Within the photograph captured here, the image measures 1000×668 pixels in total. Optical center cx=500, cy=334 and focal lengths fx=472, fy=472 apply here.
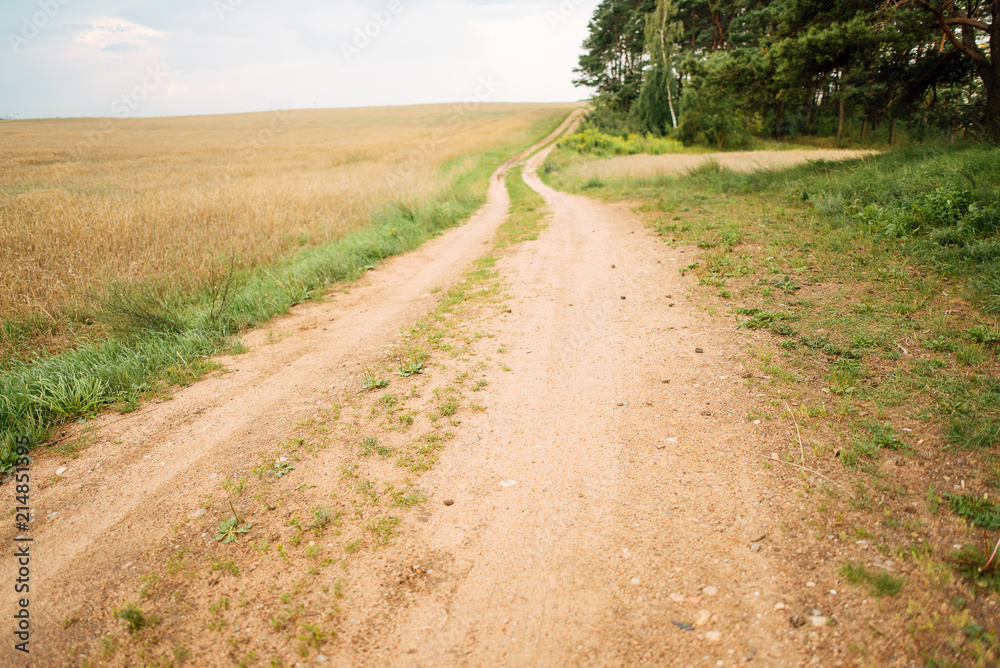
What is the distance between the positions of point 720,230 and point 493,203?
35.5ft

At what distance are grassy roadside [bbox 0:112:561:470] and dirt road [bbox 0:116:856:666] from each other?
0.53 metres

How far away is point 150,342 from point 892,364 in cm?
820

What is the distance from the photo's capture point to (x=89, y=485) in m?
3.73

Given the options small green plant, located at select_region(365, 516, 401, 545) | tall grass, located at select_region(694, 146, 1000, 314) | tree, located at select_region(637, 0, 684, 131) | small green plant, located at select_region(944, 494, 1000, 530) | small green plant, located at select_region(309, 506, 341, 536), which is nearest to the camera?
small green plant, located at select_region(944, 494, 1000, 530)

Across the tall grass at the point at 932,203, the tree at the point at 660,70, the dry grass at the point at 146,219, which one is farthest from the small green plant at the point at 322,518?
the tree at the point at 660,70

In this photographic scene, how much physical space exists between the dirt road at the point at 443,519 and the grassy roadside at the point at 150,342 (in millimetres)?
535

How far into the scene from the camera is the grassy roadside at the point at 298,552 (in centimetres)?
247

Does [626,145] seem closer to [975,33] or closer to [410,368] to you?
[975,33]

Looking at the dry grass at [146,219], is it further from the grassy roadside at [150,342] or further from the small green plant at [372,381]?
the small green plant at [372,381]

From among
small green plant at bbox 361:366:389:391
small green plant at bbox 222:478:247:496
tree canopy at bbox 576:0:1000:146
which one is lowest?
small green plant at bbox 222:478:247:496

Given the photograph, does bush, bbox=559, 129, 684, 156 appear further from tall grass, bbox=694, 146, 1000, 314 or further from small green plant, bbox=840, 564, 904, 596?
small green plant, bbox=840, 564, 904, 596

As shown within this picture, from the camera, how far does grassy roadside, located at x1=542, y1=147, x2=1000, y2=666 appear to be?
2369 millimetres

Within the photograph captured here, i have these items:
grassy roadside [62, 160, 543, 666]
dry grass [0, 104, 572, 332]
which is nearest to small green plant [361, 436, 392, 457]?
grassy roadside [62, 160, 543, 666]

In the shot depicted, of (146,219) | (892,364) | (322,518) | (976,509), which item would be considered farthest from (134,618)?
(146,219)
